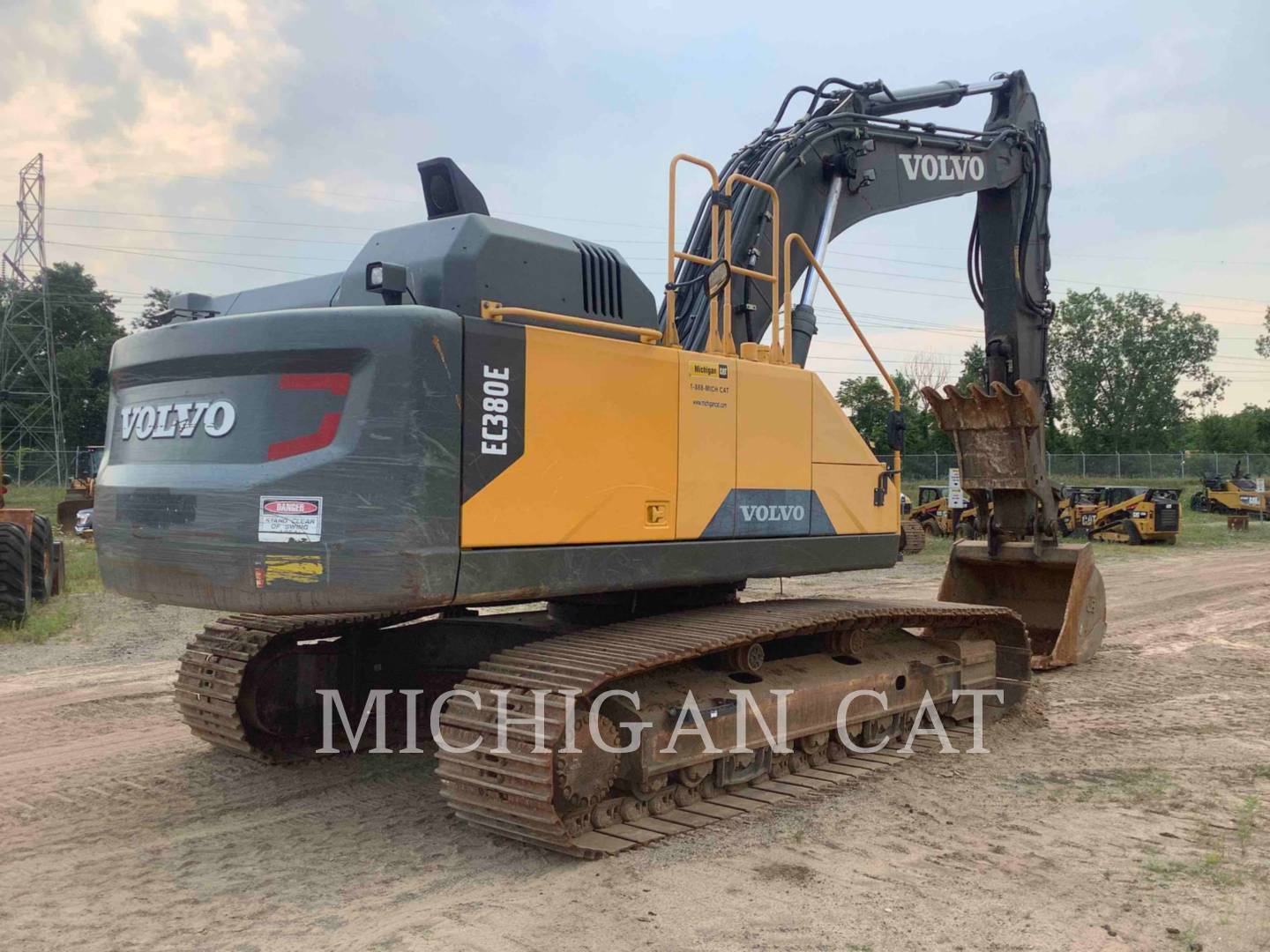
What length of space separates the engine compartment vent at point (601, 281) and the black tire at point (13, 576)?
28.9 ft

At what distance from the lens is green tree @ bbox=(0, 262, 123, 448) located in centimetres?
4378

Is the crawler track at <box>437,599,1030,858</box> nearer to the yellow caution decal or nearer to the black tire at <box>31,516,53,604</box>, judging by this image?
the yellow caution decal

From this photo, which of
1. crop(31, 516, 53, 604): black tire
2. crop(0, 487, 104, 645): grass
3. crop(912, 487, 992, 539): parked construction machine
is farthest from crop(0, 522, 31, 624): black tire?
crop(912, 487, 992, 539): parked construction machine

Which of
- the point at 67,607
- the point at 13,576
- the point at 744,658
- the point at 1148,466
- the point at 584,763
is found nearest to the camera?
the point at 584,763

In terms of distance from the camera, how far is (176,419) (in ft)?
14.8

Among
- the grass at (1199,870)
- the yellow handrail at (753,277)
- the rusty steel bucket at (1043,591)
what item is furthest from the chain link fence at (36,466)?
the grass at (1199,870)

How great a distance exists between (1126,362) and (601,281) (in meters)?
72.4

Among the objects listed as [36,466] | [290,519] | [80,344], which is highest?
[80,344]

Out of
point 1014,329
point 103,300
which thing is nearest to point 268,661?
point 1014,329

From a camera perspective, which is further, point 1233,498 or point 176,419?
point 1233,498

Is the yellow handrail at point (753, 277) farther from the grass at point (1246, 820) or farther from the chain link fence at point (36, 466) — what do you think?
the chain link fence at point (36, 466)

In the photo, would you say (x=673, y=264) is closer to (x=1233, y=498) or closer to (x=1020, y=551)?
(x=1020, y=551)

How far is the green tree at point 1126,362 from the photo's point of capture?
6894cm

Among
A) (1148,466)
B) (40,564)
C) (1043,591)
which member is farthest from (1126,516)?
(1148,466)
